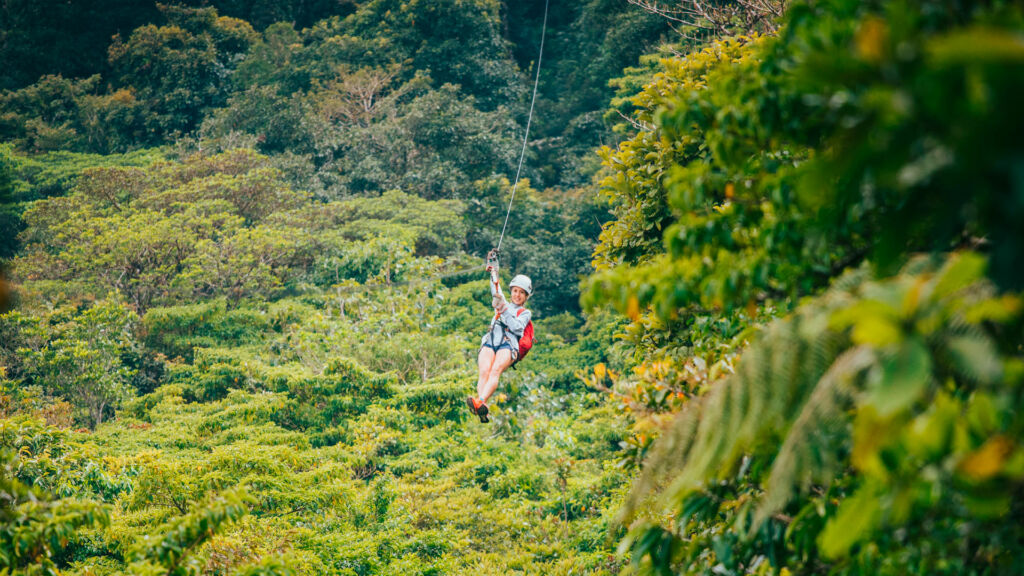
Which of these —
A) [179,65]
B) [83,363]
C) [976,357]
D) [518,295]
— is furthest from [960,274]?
[179,65]

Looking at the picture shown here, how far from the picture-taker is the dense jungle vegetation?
4.35 ft

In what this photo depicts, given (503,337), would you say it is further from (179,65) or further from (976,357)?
(179,65)

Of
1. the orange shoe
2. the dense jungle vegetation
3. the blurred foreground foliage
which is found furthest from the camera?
the orange shoe

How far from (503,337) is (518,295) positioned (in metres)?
0.51

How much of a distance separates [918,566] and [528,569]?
6024 millimetres

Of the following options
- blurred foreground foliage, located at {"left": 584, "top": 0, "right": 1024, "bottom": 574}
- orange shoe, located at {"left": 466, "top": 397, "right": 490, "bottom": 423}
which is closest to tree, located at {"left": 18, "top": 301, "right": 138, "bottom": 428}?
orange shoe, located at {"left": 466, "top": 397, "right": 490, "bottom": 423}

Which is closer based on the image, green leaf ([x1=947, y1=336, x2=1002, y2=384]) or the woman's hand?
green leaf ([x1=947, y1=336, x2=1002, y2=384])

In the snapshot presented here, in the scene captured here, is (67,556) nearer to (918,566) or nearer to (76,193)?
(918,566)

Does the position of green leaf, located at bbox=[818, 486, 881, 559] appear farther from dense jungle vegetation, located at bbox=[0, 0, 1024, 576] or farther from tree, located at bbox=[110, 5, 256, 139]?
tree, located at bbox=[110, 5, 256, 139]

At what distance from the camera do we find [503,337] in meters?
7.18

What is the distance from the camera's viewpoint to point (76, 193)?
1634cm

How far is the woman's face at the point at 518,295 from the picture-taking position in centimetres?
685

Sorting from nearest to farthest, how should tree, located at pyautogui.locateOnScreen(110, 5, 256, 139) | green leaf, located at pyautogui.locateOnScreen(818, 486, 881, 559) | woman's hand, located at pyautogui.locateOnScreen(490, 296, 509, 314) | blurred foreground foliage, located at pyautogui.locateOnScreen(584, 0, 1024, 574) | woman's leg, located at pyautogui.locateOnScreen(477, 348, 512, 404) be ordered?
blurred foreground foliage, located at pyautogui.locateOnScreen(584, 0, 1024, 574)
green leaf, located at pyautogui.locateOnScreen(818, 486, 881, 559)
woman's hand, located at pyautogui.locateOnScreen(490, 296, 509, 314)
woman's leg, located at pyautogui.locateOnScreen(477, 348, 512, 404)
tree, located at pyautogui.locateOnScreen(110, 5, 256, 139)

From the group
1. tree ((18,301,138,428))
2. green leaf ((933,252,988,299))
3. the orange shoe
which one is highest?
green leaf ((933,252,988,299))
